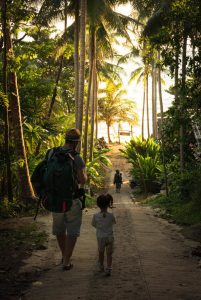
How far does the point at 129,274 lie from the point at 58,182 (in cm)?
136

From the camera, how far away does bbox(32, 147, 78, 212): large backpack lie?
4914 millimetres

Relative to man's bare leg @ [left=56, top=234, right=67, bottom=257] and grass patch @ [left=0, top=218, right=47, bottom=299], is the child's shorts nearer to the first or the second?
man's bare leg @ [left=56, top=234, right=67, bottom=257]

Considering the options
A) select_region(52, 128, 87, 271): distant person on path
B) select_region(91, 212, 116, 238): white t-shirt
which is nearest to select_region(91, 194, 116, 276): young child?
select_region(91, 212, 116, 238): white t-shirt

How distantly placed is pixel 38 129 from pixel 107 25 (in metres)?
10.0

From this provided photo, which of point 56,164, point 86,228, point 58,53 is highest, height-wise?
point 58,53

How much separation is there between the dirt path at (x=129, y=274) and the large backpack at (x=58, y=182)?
0.84 meters

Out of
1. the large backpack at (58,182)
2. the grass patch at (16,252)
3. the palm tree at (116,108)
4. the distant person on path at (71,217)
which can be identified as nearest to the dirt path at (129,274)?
the grass patch at (16,252)

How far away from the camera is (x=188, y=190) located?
15289mm

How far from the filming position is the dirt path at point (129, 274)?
4.23 m

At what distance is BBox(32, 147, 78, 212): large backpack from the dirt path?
839mm

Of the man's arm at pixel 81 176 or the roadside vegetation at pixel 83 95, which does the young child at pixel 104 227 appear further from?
the roadside vegetation at pixel 83 95

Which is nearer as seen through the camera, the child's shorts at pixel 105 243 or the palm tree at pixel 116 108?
the child's shorts at pixel 105 243

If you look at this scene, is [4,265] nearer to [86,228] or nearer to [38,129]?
[86,228]

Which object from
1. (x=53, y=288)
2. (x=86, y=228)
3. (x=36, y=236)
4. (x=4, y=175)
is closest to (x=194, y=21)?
(x=86, y=228)
